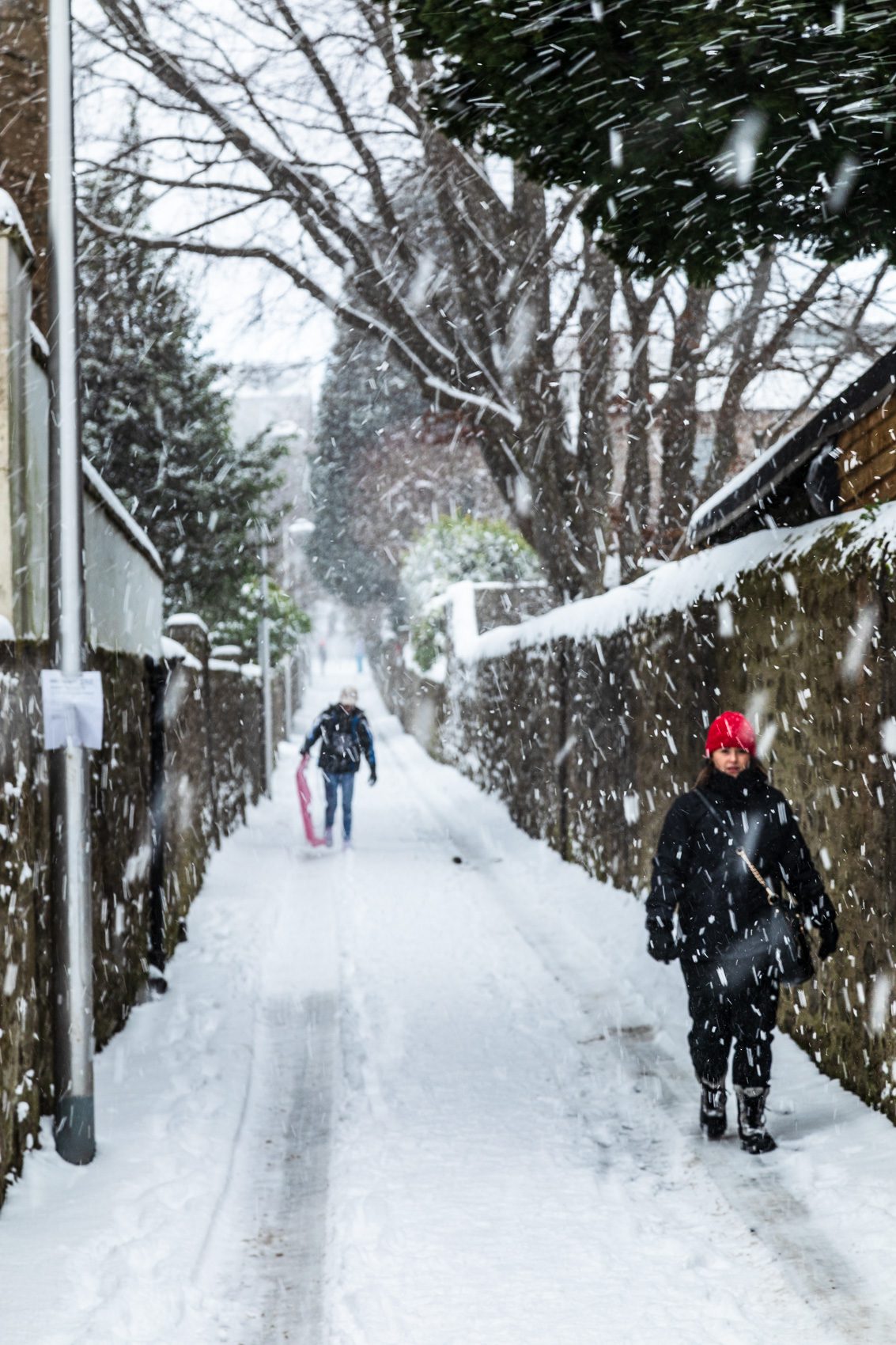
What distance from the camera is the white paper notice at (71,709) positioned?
5.80 metres

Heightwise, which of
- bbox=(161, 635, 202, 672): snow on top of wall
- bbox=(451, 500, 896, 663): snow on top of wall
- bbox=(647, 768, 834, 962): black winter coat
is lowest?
bbox=(647, 768, 834, 962): black winter coat

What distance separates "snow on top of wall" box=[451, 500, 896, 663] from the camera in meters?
6.17

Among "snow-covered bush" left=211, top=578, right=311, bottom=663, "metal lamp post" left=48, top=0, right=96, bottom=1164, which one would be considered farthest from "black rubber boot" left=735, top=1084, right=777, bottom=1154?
"snow-covered bush" left=211, top=578, right=311, bottom=663

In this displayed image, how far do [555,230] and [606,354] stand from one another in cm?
161

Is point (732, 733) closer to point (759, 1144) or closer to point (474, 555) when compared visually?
point (759, 1144)

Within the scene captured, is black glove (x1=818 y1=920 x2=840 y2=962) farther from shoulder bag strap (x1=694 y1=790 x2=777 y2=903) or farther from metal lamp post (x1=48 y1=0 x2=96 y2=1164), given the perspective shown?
metal lamp post (x1=48 y1=0 x2=96 y2=1164)

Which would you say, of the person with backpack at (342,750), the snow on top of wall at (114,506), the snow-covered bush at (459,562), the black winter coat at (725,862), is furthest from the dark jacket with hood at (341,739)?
the snow-covered bush at (459,562)

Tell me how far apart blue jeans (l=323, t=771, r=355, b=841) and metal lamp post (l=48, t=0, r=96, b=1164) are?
9.99 meters

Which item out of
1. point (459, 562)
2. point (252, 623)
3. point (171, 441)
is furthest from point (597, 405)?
point (459, 562)

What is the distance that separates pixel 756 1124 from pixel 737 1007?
18.3 inches

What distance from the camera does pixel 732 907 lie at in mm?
5824

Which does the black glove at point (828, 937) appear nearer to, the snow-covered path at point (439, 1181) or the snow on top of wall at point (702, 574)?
the snow-covered path at point (439, 1181)

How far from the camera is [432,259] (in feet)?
61.6

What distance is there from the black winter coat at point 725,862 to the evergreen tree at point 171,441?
1465 cm
